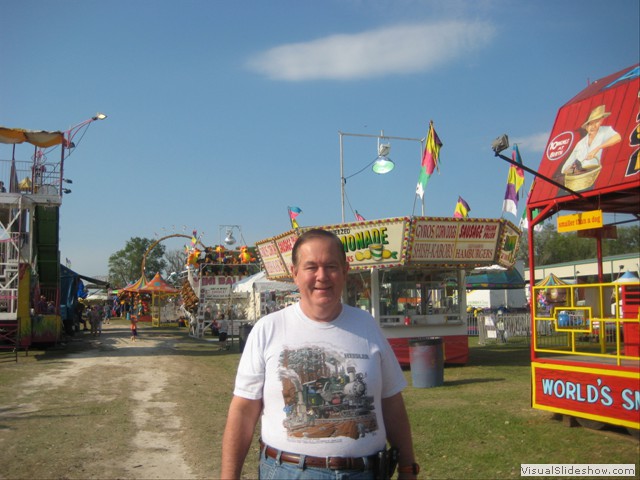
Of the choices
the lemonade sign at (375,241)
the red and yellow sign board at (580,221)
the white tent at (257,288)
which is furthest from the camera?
the white tent at (257,288)

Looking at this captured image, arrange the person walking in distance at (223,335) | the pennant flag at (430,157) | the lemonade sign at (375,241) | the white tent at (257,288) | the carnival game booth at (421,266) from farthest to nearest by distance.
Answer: the white tent at (257,288) < the person walking in distance at (223,335) < the pennant flag at (430,157) < the carnival game booth at (421,266) < the lemonade sign at (375,241)

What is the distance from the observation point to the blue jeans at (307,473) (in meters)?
2.56

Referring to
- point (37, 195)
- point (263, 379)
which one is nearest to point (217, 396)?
point (263, 379)

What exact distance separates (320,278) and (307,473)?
2.85 feet

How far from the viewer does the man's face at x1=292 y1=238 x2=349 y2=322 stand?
279 centimetres

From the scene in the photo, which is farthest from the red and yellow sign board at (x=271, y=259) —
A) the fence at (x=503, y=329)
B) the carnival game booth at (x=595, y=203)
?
the carnival game booth at (x=595, y=203)

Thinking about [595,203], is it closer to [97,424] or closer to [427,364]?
[427,364]

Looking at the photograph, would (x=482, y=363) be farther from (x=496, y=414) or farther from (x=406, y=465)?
(x=406, y=465)

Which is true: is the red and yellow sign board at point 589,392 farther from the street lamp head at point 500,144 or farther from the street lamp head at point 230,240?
the street lamp head at point 230,240

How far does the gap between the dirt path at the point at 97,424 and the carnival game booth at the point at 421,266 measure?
5.48 m

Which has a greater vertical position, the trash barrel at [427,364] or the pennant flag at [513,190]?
the pennant flag at [513,190]

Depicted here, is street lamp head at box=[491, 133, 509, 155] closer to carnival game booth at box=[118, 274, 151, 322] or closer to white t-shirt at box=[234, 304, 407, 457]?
white t-shirt at box=[234, 304, 407, 457]

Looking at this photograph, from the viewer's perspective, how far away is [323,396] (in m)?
2.68

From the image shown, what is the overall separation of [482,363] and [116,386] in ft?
31.0
